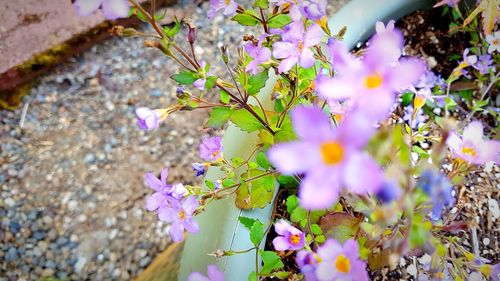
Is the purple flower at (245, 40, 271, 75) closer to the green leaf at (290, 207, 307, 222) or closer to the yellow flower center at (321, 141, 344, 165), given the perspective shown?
the green leaf at (290, 207, 307, 222)

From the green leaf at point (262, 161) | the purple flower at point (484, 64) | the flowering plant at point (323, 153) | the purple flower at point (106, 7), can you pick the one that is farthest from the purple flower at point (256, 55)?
the purple flower at point (484, 64)

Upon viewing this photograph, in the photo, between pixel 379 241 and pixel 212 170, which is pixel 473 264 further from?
pixel 212 170

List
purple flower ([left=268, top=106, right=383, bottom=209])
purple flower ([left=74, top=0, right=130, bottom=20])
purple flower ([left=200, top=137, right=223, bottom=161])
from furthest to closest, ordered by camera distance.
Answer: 1. purple flower ([left=200, top=137, right=223, bottom=161])
2. purple flower ([left=74, top=0, right=130, bottom=20])
3. purple flower ([left=268, top=106, right=383, bottom=209])

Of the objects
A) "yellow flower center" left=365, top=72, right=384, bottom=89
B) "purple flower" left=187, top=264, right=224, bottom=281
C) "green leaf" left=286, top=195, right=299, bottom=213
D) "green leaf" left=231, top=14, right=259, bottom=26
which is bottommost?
"green leaf" left=286, top=195, right=299, bottom=213

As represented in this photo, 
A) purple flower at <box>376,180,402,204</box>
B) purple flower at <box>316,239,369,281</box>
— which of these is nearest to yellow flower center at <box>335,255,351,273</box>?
purple flower at <box>316,239,369,281</box>

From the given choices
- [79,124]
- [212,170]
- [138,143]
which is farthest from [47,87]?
[212,170]

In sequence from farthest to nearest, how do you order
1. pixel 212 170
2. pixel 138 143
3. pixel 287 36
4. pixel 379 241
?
pixel 138 143 → pixel 212 170 → pixel 287 36 → pixel 379 241
